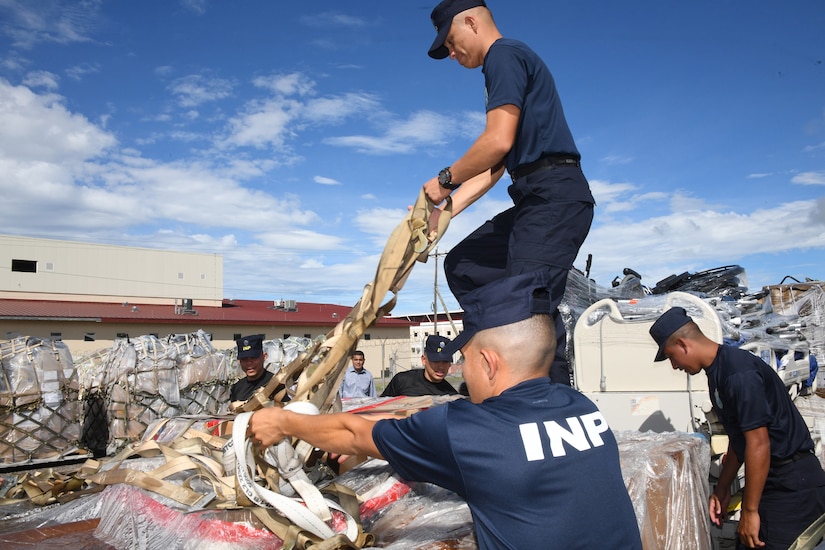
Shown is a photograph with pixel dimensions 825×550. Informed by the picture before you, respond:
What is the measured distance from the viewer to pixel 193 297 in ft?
114

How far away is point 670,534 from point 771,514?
161 cm

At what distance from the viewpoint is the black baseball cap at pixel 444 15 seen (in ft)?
8.81

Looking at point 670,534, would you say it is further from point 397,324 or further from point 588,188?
point 397,324

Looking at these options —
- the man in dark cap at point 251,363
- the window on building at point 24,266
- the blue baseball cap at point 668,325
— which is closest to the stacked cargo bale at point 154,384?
the man in dark cap at point 251,363

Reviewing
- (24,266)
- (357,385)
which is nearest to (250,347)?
(357,385)

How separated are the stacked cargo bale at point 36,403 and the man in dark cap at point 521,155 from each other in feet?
28.6

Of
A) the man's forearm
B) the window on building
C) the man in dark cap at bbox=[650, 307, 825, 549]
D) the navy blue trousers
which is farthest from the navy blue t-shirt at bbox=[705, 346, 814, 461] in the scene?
the window on building

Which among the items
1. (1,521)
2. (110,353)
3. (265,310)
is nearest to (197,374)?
(110,353)

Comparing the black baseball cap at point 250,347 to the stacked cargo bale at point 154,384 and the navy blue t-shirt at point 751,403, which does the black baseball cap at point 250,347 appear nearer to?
the stacked cargo bale at point 154,384

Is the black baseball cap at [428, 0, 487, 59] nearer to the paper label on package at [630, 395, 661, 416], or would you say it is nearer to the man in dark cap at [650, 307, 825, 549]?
the man in dark cap at [650, 307, 825, 549]

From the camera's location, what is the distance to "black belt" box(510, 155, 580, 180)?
265cm

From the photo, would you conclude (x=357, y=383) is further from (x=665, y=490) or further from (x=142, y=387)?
(x=665, y=490)

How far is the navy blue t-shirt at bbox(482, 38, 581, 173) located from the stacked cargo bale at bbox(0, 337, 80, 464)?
8907 millimetres

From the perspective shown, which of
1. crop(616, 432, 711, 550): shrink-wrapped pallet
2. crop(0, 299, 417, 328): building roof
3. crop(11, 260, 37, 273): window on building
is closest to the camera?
crop(616, 432, 711, 550): shrink-wrapped pallet
